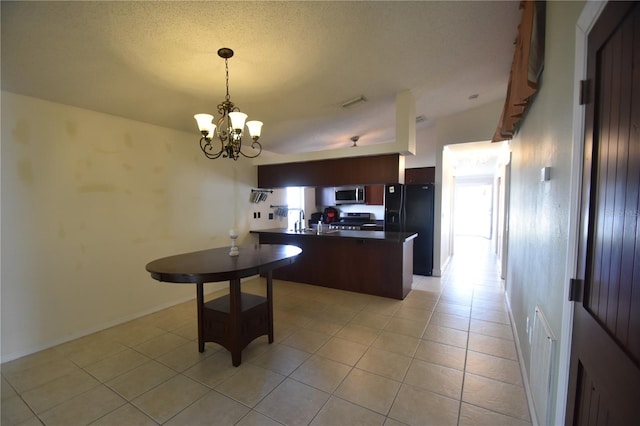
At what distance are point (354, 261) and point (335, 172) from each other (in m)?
1.42

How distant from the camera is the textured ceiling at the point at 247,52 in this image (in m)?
1.75

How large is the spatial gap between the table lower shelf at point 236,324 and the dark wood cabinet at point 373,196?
15.0 feet

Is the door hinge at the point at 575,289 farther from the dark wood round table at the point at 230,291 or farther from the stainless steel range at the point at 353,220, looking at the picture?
the stainless steel range at the point at 353,220

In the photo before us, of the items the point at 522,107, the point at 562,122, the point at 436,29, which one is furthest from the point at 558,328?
the point at 436,29

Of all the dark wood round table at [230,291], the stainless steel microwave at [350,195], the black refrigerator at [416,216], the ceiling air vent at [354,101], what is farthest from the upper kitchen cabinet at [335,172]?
the stainless steel microwave at [350,195]

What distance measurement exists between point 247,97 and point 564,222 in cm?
300

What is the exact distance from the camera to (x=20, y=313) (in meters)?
2.48

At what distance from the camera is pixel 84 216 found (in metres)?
2.86

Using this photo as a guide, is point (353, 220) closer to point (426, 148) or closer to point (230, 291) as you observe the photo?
point (426, 148)

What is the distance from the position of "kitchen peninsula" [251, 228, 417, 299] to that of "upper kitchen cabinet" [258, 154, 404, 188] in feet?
2.77

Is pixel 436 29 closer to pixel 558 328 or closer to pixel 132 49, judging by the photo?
pixel 558 328

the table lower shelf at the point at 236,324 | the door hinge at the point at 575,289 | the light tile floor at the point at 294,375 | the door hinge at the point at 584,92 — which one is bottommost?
the light tile floor at the point at 294,375

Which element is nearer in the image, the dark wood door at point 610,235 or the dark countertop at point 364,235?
the dark wood door at point 610,235

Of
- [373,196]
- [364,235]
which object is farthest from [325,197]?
[364,235]
